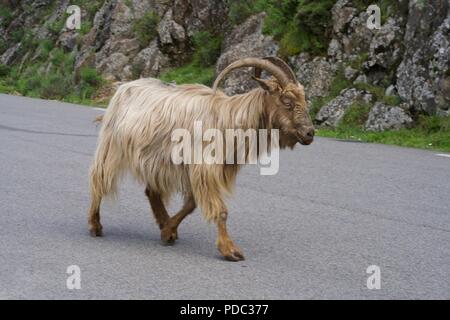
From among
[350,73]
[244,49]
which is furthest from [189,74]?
[350,73]

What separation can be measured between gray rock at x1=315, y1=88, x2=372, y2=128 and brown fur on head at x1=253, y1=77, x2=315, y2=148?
11275 mm

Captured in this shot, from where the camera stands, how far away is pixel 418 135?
54.1ft

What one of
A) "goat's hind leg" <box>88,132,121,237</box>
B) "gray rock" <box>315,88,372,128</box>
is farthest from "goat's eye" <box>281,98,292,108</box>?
"gray rock" <box>315,88,372,128</box>

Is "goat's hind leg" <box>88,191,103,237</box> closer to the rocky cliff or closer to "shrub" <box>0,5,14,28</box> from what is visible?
the rocky cliff

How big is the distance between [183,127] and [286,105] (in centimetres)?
91

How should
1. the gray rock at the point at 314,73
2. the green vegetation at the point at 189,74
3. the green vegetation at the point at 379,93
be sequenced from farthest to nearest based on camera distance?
the green vegetation at the point at 189,74, the gray rock at the point at 314,73, the green vegetation at the point at 379,93

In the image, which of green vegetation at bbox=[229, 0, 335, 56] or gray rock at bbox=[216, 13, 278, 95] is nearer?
green vegetation at bbox=[229, 0, 335, 56]

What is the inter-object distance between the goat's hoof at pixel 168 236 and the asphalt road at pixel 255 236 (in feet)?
0.46

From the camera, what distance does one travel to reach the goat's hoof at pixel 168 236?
24.4 ft

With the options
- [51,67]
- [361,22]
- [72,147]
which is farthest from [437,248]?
[51,67]

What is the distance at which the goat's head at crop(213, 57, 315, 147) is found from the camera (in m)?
6.95

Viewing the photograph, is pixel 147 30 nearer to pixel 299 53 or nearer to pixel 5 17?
pixel 299 53

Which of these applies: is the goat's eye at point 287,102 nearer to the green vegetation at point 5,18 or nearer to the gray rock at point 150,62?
the gray rock at point 150,62

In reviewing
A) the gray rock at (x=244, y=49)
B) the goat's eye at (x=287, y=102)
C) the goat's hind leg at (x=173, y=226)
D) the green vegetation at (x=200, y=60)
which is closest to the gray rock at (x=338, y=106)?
the gray rock at (x=244, y=49)
